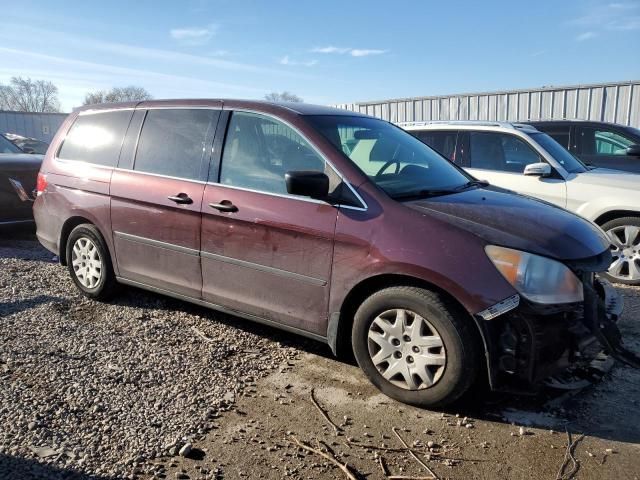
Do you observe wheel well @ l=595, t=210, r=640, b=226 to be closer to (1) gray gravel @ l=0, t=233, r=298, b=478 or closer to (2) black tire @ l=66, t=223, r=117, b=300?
(1) gray gravel @ l=0, t=233, r=298, b=478

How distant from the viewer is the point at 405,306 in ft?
10.1

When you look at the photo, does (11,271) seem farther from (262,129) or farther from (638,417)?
(638,417)

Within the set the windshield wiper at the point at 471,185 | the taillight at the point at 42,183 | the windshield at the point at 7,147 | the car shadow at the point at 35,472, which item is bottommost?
the car shadow at the point at 35,472

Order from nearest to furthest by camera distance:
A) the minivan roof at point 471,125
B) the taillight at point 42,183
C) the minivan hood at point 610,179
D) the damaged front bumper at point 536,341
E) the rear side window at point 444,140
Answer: the damaged front bumper at point 536,341 < the taillight at point 42,183 < the minivan hood at point 610,179 < the minivan roof at point 471,125 < the rear side window at point 444,140

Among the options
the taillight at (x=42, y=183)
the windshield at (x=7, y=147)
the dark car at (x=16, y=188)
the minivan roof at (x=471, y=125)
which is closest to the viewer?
the taillight at (x=42, y=183)

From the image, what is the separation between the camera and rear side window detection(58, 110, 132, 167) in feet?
15.4

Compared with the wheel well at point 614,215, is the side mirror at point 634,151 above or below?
above

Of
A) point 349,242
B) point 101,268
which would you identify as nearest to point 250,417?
point 349,242

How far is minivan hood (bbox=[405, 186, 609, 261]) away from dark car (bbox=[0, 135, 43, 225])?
20.9 feet

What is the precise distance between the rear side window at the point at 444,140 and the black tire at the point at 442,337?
159 inches

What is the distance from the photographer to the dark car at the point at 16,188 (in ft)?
23.9

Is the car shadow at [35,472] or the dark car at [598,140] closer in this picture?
the car shadow at [35,472]

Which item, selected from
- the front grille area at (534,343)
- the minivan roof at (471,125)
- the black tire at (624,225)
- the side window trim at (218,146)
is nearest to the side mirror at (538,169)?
the minivan roof at (471,125)

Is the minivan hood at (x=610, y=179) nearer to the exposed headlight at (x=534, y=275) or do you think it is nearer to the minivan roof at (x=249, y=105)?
the minivan roof at (x=249, y=105)
